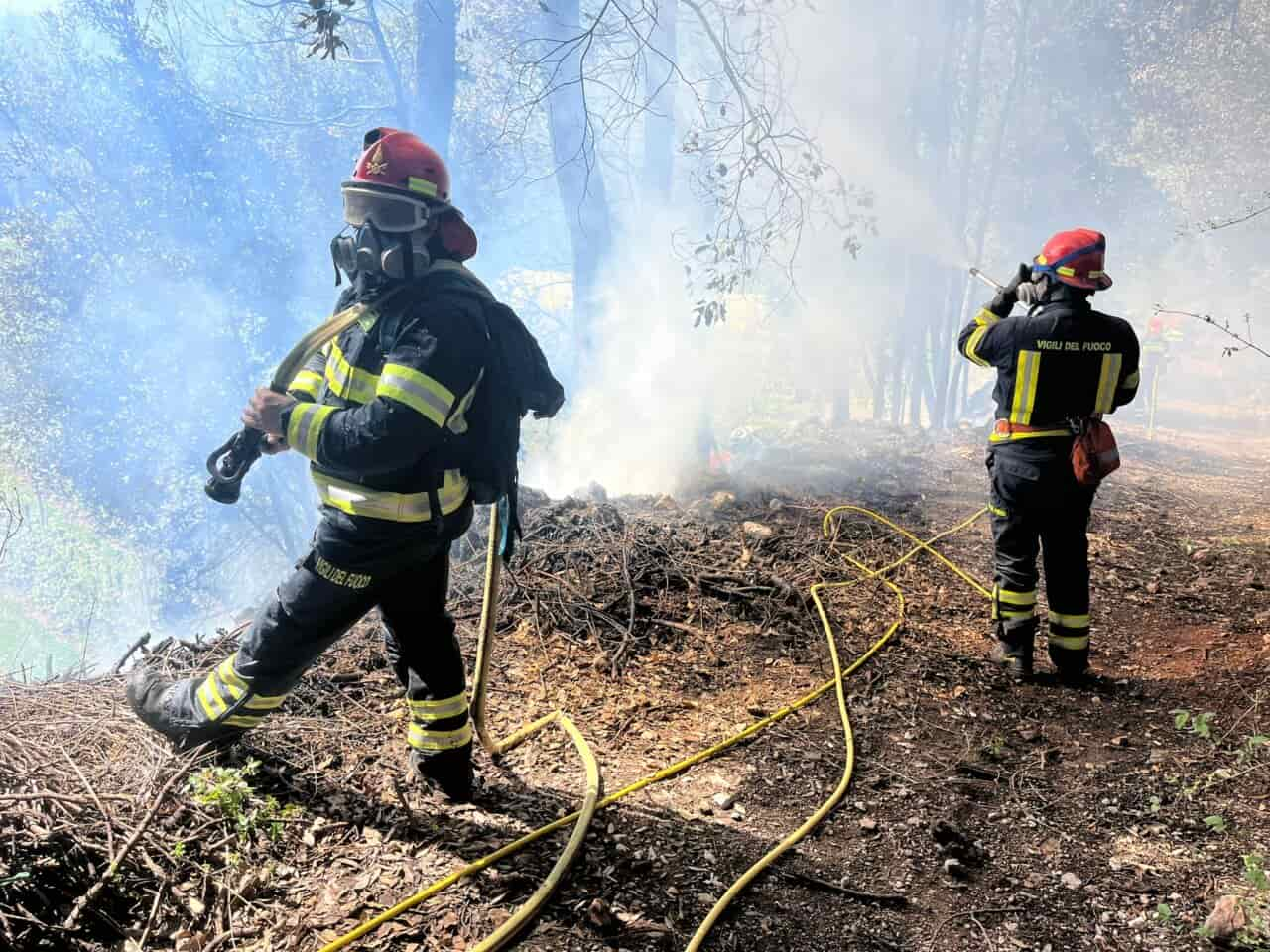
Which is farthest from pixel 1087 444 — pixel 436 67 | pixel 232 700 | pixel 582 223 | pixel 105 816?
pixel 436 67

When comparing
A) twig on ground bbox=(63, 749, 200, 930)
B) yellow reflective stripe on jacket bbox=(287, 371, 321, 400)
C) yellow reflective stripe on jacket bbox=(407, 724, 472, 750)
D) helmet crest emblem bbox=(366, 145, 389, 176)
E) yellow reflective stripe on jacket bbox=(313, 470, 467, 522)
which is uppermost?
helmet crest emblem bbox=(366, 145, 389, 176)

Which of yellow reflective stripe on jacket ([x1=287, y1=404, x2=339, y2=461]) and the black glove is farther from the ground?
the black glove

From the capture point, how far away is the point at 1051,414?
3.71m

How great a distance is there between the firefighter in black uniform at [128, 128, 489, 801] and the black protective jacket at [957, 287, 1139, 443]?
273cm

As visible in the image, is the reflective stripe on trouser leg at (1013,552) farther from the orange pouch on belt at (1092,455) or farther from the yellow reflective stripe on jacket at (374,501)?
the yellow reflective stripe on jacket at (374,501)

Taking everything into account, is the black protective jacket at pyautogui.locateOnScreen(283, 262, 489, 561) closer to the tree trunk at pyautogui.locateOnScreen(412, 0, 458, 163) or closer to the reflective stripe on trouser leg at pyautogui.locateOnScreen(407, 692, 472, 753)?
the reflective stripe on trouser leg at pyautogui.locateOnScreen(407, 692, 472, 753)

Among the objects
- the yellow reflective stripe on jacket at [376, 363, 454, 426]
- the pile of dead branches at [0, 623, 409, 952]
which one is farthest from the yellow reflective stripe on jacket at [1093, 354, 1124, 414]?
the pile of dead branches at [0, 623, 409, 952]

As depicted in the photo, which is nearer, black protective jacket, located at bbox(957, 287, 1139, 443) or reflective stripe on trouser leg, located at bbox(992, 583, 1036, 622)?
black protective jacket, located at bbox(957, 287, 1139, 443)

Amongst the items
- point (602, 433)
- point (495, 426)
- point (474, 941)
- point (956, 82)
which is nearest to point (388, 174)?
point (495, 426)

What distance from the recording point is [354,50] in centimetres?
1590

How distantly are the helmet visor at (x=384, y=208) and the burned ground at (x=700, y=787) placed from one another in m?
1.87

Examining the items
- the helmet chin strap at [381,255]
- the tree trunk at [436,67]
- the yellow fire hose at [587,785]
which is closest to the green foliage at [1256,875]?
the yellow fire hose at [587,785]

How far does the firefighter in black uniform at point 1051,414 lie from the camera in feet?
11.9

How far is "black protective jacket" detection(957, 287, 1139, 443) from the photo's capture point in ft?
11.9
